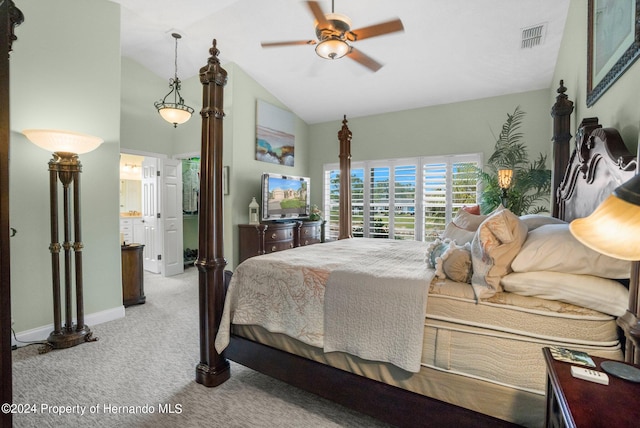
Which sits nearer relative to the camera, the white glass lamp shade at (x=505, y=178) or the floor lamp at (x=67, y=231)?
the floor lamp at (x=67, y=231)

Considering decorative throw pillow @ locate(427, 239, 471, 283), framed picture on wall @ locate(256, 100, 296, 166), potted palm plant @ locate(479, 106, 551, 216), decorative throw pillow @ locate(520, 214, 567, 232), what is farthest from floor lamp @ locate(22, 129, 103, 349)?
potted palm plant @ locate(479, 106, 551, 216)

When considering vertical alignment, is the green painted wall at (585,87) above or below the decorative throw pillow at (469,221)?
above

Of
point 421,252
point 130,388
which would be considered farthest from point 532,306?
point 130,388

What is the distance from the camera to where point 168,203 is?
5.32m

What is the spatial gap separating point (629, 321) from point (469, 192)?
4.31 metres

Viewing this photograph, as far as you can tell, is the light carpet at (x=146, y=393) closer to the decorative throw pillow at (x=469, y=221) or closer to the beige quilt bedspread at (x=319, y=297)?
the beige quilt bedspread at (x=319, y=297)

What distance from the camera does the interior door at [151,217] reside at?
5.32 meters

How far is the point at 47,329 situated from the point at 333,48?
3645 mm

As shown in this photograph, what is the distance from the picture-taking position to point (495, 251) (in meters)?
1.39

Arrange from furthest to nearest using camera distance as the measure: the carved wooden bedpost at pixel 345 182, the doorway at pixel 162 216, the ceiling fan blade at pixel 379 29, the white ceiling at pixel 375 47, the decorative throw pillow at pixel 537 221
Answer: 1. the doorway at pixel 162 216
2. the carved wooden bedpost at pixel 345 182
3. the white ceiling at pixel 375 47
4. the ceiling fan blade at pixel 379 29
5. the decorative throw pillow at pixel 537 221

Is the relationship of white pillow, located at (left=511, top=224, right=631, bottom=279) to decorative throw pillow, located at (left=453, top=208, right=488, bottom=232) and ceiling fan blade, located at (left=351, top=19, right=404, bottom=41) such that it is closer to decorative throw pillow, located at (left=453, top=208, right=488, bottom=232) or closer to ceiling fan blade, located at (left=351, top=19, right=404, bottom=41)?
decorative throw pillow, located at (left=453, top=208, right=488, bottom=232)

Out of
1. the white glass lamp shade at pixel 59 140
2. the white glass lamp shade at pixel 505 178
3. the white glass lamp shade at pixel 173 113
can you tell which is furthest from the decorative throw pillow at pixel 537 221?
the white glass lamp shade at pixel 173 113

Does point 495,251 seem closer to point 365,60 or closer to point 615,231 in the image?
point 615,231

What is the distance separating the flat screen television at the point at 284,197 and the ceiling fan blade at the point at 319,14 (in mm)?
2850
